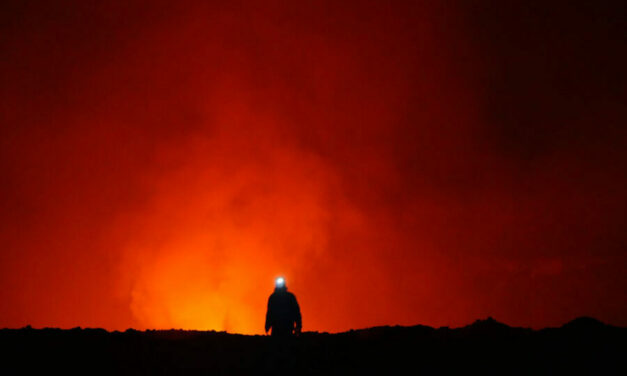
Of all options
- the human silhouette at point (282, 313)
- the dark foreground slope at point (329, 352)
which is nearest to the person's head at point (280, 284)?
the human silhouette at point (282, 313)

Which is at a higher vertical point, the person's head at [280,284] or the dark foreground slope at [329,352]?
the person's head at [280,284]

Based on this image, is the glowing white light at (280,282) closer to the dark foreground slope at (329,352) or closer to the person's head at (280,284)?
the person's head at (280,284)

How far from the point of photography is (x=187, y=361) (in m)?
13.8

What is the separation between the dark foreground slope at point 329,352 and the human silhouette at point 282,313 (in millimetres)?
683

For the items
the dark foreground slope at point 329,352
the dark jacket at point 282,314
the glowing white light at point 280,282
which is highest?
the glowing white light at point 280,282

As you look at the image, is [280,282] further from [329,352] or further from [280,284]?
[329,352]

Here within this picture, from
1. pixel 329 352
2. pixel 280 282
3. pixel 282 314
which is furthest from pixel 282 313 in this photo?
pixel 329 352

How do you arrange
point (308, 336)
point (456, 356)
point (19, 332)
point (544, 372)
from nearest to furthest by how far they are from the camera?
1. point (544, 372)
2. point (456, 356)
3. point (19, 332)
4. point (308, 336)

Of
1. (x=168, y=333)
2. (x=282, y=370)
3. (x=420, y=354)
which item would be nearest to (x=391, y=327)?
(x=420, y=354)

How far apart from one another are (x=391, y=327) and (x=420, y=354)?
7.20 feet

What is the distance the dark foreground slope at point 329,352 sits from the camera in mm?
13414

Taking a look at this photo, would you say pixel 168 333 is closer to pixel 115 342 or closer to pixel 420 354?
pixel 115 342

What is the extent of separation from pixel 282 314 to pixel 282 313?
0.03 meters

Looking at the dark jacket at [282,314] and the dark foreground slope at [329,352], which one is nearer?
the dark foreground slope at [329,352]
